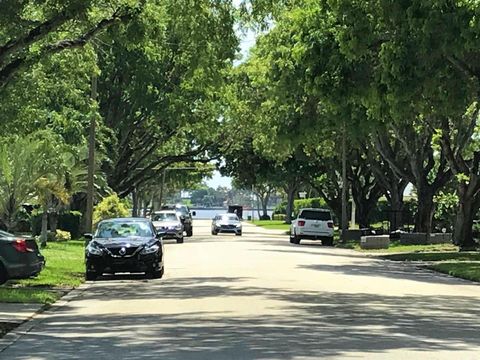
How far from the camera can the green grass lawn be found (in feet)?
52.4

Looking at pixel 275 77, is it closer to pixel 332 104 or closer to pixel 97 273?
pixel 332 104

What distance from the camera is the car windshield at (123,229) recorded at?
69.8 feet

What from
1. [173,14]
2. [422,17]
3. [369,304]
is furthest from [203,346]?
[422,17]

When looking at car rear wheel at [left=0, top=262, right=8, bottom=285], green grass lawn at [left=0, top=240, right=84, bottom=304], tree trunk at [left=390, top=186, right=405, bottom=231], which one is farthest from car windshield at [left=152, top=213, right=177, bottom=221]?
car rear wheel at [left=0, top=262, right=8, bottom=285]

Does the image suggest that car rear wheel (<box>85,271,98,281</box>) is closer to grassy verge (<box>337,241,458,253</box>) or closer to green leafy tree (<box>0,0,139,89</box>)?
green leafy tree (<box>0,0,139,89</box>)

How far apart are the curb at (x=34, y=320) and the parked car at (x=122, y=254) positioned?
1583mm

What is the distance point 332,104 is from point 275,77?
5.47 meters

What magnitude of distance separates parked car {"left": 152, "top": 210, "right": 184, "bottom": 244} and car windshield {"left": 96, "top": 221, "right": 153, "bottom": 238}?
68.1 ft

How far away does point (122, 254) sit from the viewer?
2019 centimetres

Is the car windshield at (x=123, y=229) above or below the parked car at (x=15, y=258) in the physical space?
above

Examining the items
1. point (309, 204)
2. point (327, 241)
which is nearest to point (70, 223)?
point (327, 241)

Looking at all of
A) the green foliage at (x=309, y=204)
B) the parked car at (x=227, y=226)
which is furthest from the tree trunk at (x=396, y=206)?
Answer: the green foliage at (x=309, y=204)

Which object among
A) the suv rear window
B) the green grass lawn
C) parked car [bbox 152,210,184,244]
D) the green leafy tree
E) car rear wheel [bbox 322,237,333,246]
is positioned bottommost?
the green grass lawn

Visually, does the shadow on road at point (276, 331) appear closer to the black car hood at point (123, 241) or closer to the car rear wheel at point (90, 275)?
the black car hood at point (123, 241)
